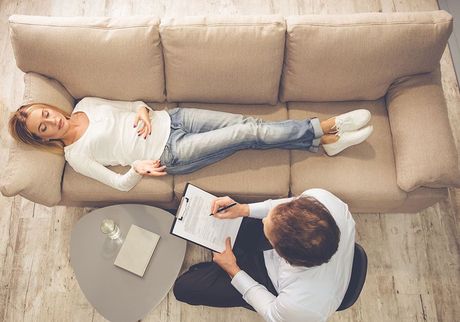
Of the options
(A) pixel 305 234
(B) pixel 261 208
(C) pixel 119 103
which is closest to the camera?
(A) pixel 305 234

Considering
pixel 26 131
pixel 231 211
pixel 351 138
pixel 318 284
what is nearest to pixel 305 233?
pixel 318 284

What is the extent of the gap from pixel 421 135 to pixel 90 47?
70.1 inches

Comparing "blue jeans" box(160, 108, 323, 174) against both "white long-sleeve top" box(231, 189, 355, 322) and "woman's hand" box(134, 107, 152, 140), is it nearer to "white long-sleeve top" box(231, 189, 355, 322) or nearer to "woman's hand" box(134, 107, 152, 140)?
"woman's hand" box(134, 107, 152, 140)

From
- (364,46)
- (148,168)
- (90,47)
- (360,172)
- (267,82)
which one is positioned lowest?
(360,172)

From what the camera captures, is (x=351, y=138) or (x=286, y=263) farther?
(x=351, y=138)

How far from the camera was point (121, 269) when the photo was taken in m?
1.96

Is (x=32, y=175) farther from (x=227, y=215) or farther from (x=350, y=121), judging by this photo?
(x=350, y=121)

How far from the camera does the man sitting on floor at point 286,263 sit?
53.1 inches

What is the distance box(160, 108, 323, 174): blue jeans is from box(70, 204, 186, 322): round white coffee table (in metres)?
0.31

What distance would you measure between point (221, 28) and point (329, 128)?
0.78 metres

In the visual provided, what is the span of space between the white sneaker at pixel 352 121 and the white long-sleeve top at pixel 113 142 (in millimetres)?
934

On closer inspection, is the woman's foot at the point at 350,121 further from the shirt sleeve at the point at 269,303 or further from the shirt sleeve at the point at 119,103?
the shirt sleeve at the point at 119,103

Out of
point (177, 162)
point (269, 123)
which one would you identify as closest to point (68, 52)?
point (177, 162)

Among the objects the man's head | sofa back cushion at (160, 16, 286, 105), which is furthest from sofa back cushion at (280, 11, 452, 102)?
the man's head
